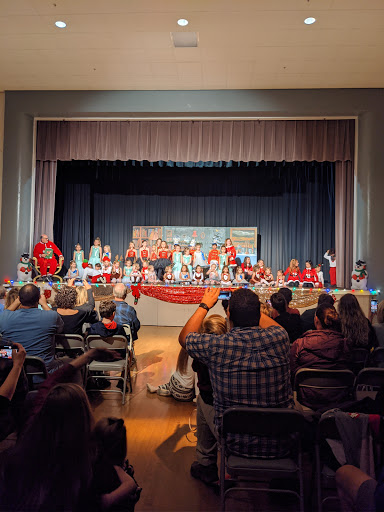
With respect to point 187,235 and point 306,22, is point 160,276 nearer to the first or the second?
point 187,235

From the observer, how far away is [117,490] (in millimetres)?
1403

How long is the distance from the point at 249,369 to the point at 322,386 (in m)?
0.85

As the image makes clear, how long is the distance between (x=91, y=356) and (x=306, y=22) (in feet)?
21.6

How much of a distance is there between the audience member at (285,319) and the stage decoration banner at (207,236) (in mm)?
9168

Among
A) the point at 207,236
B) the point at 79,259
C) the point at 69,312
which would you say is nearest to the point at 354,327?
the point at 69,312

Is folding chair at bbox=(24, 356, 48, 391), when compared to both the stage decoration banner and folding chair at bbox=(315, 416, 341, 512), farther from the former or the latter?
the stage decoration banner

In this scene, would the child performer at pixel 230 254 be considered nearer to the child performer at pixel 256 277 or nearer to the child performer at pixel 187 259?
the child performer at pixel 256 277

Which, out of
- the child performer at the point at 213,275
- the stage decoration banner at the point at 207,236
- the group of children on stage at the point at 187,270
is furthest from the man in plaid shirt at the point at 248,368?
the stage decoration banner at the point at 207,236

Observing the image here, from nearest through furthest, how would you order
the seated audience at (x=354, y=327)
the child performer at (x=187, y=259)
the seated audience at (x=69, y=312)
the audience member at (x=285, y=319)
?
the seated audience at (x=354, y=327)
the audience member at (x=285, y=319)
the seated audience at (x=69, y=312)
the child performer at (x=187, y=259)

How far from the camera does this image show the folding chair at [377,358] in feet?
10.3

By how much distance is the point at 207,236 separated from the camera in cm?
1328

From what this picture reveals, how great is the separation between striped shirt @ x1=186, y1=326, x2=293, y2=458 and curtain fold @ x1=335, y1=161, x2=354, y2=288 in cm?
843

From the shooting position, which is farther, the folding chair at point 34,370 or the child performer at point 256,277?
the child performer at point 256,277

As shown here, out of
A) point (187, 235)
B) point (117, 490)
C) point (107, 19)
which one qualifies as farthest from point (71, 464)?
point (187, 235)
